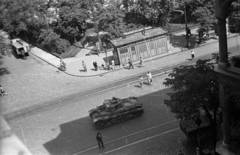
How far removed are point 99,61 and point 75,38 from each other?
31.4ft

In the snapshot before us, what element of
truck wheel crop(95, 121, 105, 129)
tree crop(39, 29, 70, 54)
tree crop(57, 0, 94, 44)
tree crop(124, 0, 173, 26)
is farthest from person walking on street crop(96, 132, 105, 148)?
tree crop(57, 0, 94, 44)

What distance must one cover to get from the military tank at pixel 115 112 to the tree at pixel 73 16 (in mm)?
22068

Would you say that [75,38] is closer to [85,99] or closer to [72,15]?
[72,15]

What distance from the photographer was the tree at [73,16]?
4175 centimetres

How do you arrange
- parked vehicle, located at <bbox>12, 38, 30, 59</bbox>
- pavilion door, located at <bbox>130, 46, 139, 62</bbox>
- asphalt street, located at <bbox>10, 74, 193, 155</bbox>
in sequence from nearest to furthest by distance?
asphalt street, located at <bbox>10, 74, 193, 155</bbox>
pavilion door, located at <bbox>130, 46, 139, 62</bbox>
parked vehicle, located at <bbox>12, 38, 30, 59</bbox>

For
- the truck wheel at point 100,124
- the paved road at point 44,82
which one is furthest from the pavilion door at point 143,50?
the truck wheel at point 100,124

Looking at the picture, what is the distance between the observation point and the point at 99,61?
117ft

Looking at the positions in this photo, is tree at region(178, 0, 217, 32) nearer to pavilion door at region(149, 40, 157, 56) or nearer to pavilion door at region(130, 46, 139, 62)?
pavilion door at region(149, 40, 157, 56)

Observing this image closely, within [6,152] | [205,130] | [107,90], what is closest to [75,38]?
[107,90]

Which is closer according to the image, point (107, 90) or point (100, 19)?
point (107, 90)

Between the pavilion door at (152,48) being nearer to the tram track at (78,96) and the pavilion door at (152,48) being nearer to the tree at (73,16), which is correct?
the tram track at (78,96)

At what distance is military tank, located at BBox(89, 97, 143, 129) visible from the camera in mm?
21375

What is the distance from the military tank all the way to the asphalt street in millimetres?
352

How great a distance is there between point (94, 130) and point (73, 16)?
2322cm
